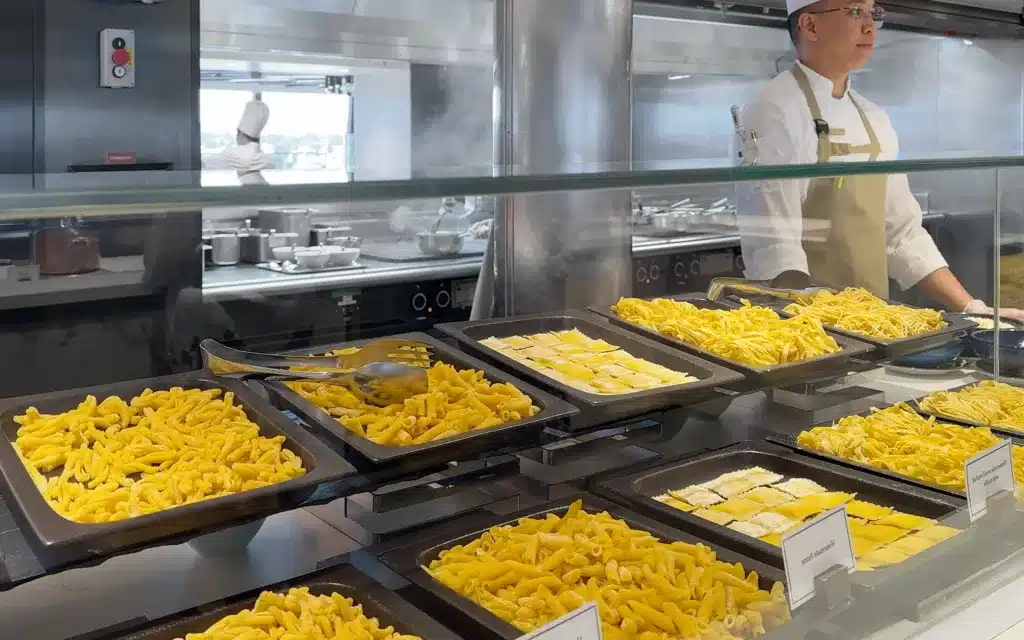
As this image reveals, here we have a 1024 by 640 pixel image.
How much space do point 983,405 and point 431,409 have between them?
1028mm

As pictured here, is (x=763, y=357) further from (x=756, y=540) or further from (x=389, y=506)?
(x=389, y=506)

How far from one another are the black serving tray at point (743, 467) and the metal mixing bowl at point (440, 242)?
0.75 metres

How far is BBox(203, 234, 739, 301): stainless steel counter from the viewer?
1.21m

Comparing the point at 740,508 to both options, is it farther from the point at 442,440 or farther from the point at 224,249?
the point at 224,249

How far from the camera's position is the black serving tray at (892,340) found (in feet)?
5.32

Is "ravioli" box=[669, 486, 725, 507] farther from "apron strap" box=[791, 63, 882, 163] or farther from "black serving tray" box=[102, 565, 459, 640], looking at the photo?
"apron strap" box=[791, 63, 882, 163]

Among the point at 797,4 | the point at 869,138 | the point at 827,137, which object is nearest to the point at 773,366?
→ the point at 827,137

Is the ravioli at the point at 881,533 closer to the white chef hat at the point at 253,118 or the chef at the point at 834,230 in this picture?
the chef at the point at 834,230

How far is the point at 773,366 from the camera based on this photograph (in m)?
1.42

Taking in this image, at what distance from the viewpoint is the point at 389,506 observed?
1188 millimetres

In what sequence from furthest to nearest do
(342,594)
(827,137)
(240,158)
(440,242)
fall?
(240,158) → (827,137) → (440,242) → (342,594)

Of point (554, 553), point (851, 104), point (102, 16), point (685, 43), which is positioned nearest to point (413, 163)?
point (685, 43)

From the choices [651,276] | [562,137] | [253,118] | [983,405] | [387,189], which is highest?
[253,118]

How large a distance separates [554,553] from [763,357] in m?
0.54
